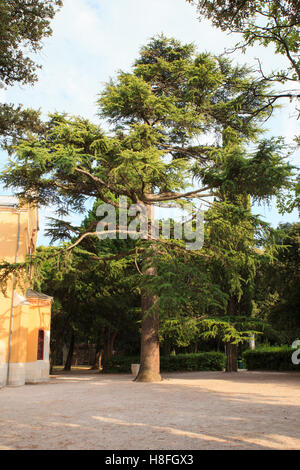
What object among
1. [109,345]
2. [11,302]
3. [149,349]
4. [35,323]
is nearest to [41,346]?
[35,323]

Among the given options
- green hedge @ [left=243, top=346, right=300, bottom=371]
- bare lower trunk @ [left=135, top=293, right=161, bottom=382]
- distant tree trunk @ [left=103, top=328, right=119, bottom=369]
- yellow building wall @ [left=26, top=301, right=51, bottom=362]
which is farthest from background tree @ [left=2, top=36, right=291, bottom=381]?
distant tree trunk @ [left=103, top=328, right=119, bottom=369]

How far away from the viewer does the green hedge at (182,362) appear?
2747cm

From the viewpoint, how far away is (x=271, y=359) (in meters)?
25.0

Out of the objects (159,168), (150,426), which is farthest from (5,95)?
(150,426)

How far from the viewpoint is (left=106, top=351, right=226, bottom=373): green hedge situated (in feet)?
90.1

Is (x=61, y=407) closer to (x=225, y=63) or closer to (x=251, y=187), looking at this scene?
(x=251, y=187)

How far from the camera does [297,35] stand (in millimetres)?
7758

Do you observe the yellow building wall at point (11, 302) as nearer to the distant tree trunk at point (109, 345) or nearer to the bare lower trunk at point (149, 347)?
the bare lower trunk at point (149, 347)

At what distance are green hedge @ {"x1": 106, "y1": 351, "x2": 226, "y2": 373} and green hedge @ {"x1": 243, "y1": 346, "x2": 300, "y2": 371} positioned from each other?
6.96ft

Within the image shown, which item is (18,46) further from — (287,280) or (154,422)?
(287,280)

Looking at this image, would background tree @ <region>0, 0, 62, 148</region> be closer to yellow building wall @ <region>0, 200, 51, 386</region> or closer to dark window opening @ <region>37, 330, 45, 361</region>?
yellow building wall @ <region>0, 200, 51, 386</region>

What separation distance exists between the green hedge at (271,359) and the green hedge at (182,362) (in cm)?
212
